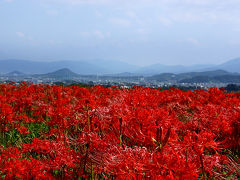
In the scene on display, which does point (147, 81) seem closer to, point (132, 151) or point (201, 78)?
point (201, 78)

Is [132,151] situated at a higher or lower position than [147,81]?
higher

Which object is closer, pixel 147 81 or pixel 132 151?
pixel 132 151

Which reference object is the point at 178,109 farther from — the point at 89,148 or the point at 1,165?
the point at 1,165

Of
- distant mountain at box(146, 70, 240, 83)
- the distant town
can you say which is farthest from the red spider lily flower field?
distant mountain at box(146, 70, 240, 83)

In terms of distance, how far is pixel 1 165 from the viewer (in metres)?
2.11

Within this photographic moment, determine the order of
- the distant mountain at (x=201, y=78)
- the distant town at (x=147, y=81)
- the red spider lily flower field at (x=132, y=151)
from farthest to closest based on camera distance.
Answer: the distant mountain at (x=201, y=78) < the distant town at (x=147, y=81) < the red spider lily flower field at (x=132, y=151)

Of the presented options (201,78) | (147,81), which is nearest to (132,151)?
(147,81)

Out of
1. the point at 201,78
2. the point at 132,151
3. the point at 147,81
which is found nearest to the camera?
the point at 132,151

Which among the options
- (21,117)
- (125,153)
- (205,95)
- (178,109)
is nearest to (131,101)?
(178,109)

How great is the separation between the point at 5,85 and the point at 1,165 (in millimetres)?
8499

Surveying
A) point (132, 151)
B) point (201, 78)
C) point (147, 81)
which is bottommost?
point (147, 81)

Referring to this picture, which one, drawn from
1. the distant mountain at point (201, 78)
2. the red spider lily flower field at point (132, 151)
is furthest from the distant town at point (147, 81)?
the red spider lily flower field at point (132, 151)

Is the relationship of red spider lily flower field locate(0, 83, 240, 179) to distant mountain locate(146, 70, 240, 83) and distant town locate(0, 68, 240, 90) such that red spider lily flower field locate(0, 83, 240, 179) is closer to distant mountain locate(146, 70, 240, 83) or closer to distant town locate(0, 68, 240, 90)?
distant town locate(0, 68, 240, 90)

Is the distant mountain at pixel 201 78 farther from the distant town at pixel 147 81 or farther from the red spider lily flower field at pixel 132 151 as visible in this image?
the red spider lily flower field at pixel 132 151
